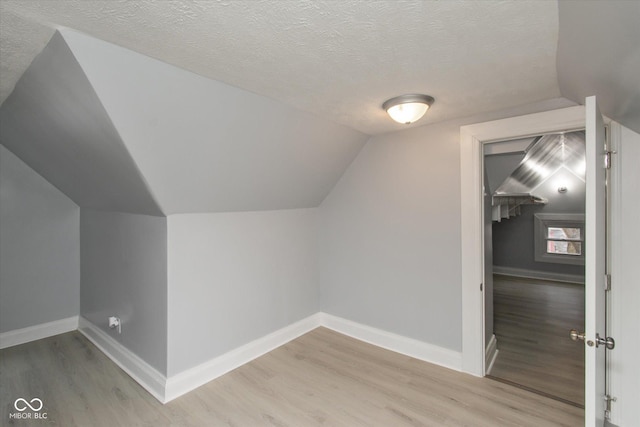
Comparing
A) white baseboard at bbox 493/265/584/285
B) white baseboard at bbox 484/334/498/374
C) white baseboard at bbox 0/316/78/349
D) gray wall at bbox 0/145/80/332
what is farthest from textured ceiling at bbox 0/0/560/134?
white baseboard at bbox 493/265/584/285

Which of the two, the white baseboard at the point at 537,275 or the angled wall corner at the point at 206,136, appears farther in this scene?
the white baseboard at the point at 537,275

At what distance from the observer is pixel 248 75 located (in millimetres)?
1612

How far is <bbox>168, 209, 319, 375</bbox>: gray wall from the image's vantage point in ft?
7.29

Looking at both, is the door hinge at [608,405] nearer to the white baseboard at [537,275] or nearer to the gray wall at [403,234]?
the gray wall at [403,234]

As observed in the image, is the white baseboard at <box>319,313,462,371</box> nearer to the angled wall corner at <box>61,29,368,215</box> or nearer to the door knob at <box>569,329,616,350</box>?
the door knob at <box>569,329,616,350</box>

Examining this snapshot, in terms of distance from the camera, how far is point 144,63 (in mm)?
1420

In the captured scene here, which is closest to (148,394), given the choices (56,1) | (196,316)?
(196,316)

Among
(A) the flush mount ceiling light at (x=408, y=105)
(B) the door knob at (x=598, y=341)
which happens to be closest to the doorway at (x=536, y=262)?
(A) the flush mount ceiling light at (x=408, y=105)

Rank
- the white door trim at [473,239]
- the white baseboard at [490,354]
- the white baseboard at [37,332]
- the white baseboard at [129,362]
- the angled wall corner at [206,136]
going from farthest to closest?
the white baseboard at [37,332], the white baseboard at [490,354], the white door trim at [473,239], the white baseboard at [129,362], the angled wall corner at [206,136]

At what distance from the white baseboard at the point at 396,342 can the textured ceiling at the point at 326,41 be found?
2080mm

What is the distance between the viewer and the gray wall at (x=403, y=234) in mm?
2467

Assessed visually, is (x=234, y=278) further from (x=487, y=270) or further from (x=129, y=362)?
(x=487, y=270)

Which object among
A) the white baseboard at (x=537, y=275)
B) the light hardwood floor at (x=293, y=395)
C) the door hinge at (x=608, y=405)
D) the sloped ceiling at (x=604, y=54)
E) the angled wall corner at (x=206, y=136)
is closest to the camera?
the sloped ceiling at (x=604, y=54)

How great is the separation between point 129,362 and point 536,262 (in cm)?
669
